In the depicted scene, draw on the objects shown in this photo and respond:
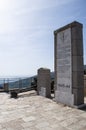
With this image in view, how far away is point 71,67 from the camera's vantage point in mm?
7445

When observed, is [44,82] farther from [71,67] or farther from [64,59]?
[71,67]

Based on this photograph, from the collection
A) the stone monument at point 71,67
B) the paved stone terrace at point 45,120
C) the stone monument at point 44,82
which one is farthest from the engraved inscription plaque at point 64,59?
the stone monument at point 44,82

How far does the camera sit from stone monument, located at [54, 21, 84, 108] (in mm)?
7266

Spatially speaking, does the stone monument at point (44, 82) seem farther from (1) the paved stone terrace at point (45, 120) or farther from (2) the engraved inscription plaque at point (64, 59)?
(1) the paved stone terrace at point (45, 120)

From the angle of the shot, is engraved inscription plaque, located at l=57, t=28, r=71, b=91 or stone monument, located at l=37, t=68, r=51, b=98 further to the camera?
stone monument, located at l=37, t=68, r=51, b=98

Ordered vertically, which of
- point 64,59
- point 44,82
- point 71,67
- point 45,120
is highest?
point 64,59

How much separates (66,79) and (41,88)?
322 cm

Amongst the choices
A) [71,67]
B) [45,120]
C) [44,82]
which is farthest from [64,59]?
[45,120]

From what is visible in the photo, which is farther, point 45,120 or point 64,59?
point 64,59

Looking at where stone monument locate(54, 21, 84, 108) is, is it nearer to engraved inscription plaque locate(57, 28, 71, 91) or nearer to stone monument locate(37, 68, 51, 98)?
engraved inscription plaque locate(57, 28, 71, 91)

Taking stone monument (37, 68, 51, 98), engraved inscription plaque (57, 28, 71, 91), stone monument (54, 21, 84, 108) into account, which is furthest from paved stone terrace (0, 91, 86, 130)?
stone monument (37, 68, 51, 98)

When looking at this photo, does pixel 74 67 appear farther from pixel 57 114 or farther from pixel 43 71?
pixel 43 71

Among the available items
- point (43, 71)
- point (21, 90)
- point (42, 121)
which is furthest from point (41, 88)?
point (42, 121)

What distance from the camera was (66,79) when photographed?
7758 mm
